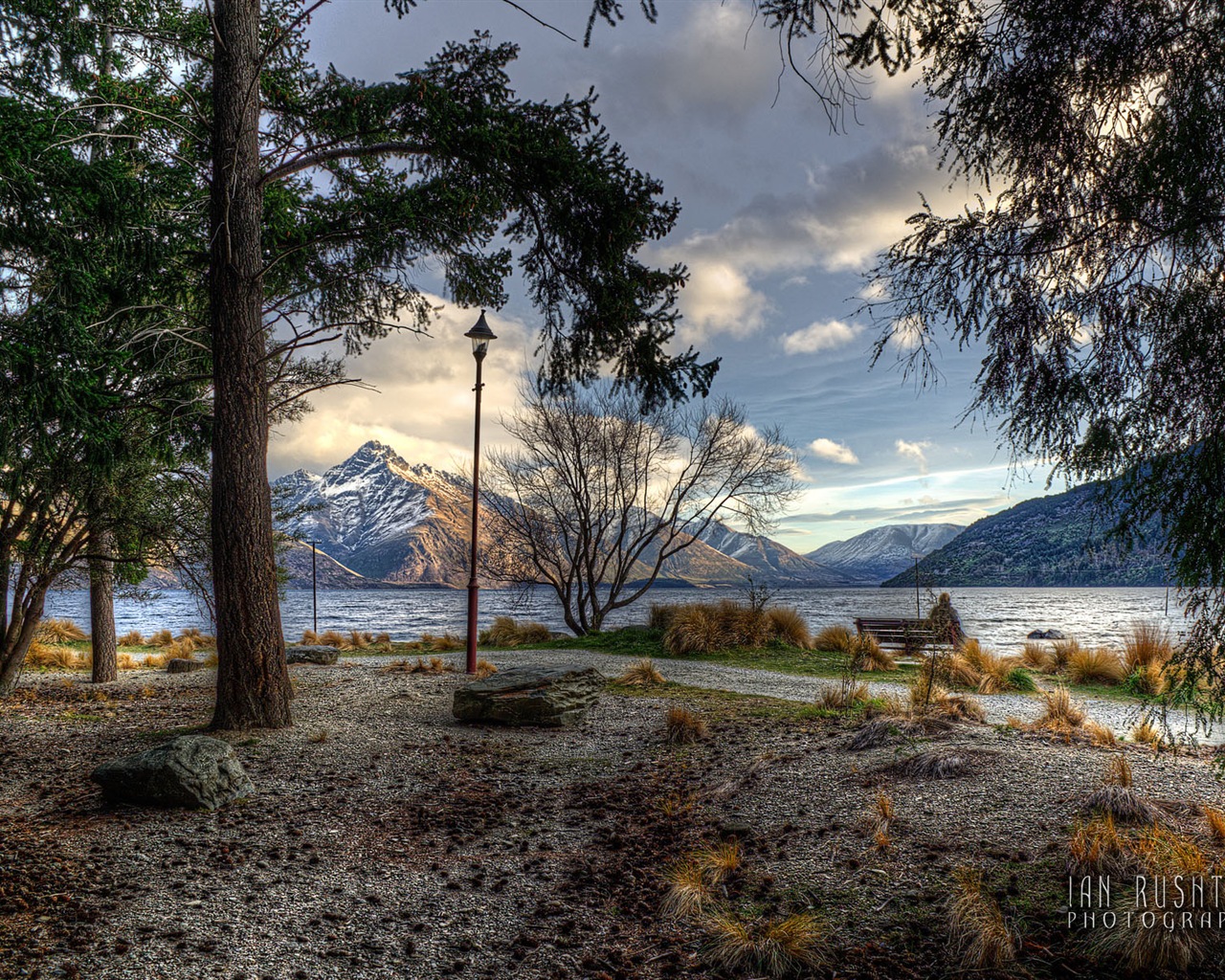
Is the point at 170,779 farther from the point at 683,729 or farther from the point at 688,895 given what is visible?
the point at 683,729

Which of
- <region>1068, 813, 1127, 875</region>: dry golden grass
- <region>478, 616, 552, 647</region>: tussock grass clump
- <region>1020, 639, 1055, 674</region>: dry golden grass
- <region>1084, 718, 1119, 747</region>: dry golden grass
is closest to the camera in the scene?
<region>1068, 813, 1127, 875</region>: dry golden grass

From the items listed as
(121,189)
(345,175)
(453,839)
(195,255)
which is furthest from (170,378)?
(453,839)

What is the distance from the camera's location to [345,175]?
774 cm

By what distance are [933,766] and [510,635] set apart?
14.8 metres

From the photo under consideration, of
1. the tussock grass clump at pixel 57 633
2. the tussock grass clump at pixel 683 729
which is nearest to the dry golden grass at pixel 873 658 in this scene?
the tussock grass clump at pixel 683 729

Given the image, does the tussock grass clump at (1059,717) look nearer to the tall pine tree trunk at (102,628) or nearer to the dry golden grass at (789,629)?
the dry golden grass at (789,629)

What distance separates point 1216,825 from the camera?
11.1ft

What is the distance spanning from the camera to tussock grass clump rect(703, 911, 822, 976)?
280 cm

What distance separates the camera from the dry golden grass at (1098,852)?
319 cm

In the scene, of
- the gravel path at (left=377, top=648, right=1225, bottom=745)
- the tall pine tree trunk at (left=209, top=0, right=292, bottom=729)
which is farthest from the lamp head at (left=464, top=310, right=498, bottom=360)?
the gravel path at (left=377, top=648, right=1225, bottom=745)

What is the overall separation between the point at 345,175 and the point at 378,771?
20.3ft

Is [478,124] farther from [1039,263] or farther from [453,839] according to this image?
[453,839]

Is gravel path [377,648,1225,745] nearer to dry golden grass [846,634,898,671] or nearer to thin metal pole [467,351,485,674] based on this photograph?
dry golden grass [846,634,898,671]

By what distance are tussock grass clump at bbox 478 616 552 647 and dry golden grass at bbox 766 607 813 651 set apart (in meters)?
6.03
